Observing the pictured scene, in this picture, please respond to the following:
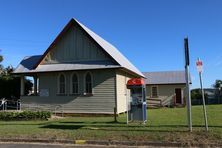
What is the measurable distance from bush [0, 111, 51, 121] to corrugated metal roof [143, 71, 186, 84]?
27.7m

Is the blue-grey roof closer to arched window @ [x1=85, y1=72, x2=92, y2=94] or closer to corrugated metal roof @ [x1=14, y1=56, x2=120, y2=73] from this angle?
corrugated metal roof @ [x1=14, y1=56, x2=120, y2=73]

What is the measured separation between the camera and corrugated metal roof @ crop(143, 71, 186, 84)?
45.6 meters

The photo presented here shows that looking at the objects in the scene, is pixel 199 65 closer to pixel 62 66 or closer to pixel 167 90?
pixel 62 66

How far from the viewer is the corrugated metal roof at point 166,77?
1796 inches

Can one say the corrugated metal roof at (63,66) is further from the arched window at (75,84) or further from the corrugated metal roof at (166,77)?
the corrugated metal roof at (166,77)

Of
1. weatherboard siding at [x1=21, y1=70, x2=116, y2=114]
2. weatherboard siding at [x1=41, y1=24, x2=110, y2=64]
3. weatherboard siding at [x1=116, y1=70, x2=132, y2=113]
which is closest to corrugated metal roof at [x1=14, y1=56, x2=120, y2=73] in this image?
weatherboard siding at [x1=41, y1=24, x2=110, y2=64]

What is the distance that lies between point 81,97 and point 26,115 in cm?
499

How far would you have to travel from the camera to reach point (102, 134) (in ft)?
43.5

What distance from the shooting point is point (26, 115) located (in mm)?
20703

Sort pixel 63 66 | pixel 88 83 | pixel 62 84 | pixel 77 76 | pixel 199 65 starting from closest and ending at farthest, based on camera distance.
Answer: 1. pixel 199 65
2. pixel 88 83
3. pixel 77 76
4. pixel 63 66
5. pixel 62 84

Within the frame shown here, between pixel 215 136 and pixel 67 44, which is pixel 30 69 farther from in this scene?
pixel 215 136

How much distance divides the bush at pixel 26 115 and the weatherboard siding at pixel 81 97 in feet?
12.7

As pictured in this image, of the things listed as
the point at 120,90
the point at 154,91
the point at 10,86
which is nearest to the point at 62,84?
the point at 120,90

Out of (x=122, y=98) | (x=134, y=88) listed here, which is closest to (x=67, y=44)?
(x=122, y=98)
